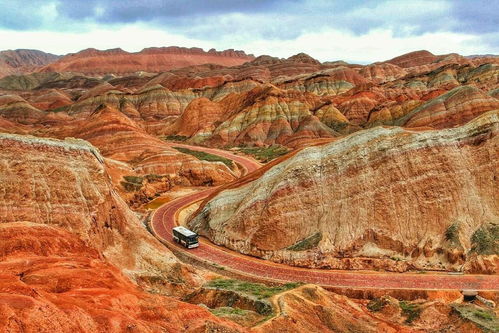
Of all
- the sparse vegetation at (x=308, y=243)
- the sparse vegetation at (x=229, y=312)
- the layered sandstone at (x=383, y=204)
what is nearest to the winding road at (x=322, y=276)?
the layered sandstone at (x=383, y=204)

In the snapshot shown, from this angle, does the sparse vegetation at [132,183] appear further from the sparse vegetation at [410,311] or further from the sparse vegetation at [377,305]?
the sparse vegetation at [410,311]

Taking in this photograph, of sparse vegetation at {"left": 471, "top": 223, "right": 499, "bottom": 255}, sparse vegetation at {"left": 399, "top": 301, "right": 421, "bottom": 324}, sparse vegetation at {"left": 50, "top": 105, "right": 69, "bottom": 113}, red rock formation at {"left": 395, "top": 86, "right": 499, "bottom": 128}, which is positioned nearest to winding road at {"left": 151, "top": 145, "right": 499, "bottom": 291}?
sparse vegetation at {"left": 471, "top": 223, "right": 499, "bottom": 255}

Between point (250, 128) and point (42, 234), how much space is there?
86.7 metres

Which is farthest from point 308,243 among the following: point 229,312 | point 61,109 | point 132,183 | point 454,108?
point 61,109

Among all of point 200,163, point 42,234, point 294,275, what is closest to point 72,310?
point 42,234

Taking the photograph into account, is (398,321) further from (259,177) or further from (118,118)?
(118,118)

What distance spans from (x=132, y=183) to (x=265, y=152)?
3861cm

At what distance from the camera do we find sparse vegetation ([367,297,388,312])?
25.5 metres

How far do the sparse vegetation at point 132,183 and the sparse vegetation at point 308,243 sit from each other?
31.1 metres

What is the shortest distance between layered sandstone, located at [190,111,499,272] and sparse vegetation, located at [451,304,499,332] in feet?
23.6

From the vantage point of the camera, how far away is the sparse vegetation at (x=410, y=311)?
23.9 meters

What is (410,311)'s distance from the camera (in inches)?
969

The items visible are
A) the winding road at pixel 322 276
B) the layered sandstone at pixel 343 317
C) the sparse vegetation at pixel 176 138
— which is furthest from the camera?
the sparse vegetation at pixel 176 138

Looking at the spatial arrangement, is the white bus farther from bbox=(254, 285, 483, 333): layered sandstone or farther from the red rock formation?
the red rock formation
